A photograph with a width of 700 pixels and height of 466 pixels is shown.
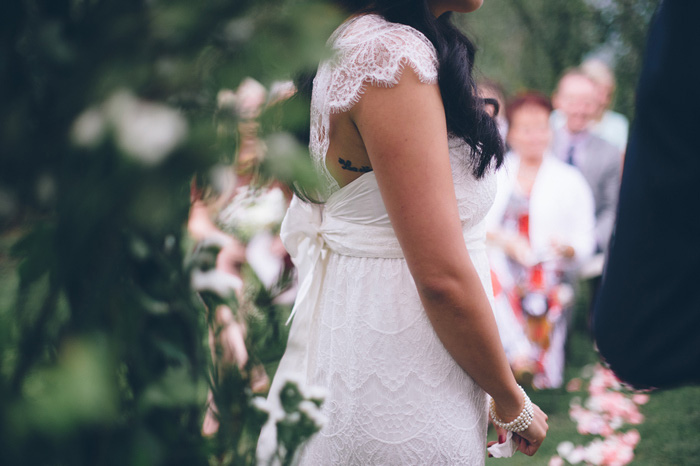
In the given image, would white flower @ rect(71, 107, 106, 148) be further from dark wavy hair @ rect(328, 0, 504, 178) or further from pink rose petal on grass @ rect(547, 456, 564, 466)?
pink rose petal on grass @ rect(547, 456, 564, 466)

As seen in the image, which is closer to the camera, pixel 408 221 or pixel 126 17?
pixel 126 17

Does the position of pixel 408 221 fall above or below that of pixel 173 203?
below

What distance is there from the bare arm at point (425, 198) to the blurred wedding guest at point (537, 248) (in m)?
3.29

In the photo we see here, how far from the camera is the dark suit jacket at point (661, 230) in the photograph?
3.61 ft

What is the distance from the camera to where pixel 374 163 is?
1.15m

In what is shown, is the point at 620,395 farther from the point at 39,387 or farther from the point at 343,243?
the point at 39,387

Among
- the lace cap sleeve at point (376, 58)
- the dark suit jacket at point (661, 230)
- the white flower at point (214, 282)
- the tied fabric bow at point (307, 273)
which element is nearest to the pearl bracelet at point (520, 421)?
the dark suit jacket at point (661, 230)

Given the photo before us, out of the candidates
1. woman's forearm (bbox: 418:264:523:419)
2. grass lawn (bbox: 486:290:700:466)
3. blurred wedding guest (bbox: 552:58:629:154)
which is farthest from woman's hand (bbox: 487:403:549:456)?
blurred wedding guest (bbox: 552:58:629:154)

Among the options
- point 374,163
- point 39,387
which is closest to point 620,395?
point 374,163

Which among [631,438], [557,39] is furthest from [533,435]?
[557,39]

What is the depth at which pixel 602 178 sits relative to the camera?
4.76 metres

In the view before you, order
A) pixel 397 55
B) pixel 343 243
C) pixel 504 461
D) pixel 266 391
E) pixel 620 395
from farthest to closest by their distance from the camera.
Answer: pixel 620 395, pixel 504 461, pixel 343 243, pixel 397 55, pixel 266 391

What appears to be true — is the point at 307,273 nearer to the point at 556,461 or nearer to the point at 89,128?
the point at 89,128

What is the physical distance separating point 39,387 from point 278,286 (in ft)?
0.99
